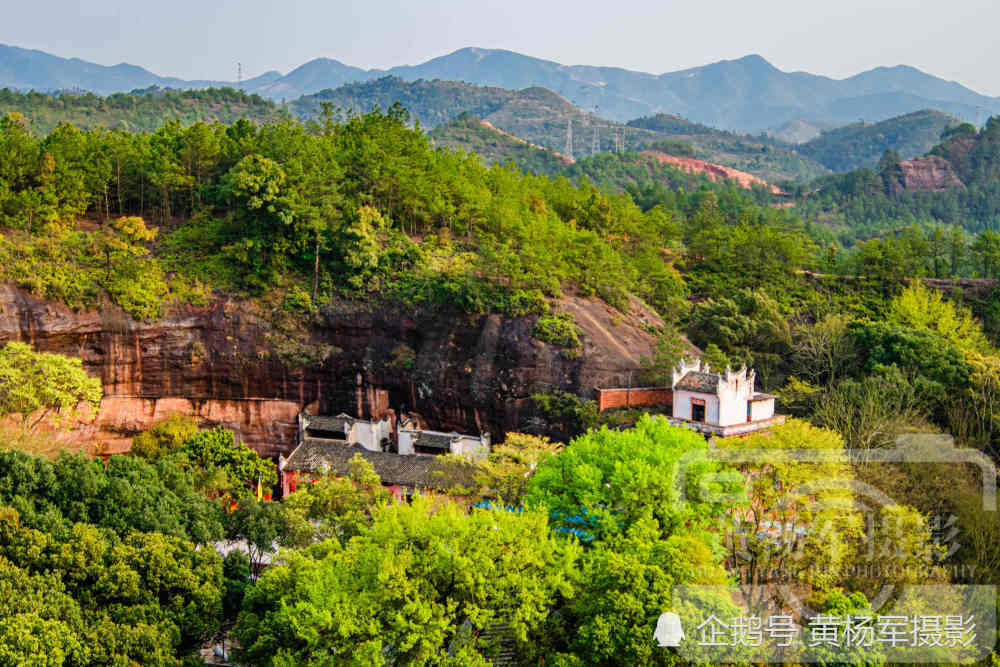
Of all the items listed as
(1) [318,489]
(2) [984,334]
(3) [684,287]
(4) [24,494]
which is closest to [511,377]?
(1) [318,489]

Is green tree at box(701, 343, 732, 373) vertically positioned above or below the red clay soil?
below

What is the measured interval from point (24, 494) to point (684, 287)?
89.9 feet

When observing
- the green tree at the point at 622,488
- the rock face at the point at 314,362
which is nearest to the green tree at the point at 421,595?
the green tree at the point at 622,488

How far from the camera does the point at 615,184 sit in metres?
81.7

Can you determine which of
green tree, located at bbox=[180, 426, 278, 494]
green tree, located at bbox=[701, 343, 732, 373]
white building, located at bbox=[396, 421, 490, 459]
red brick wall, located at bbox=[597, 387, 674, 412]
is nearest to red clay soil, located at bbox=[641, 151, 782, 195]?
green tree, located at bbox=[701, 343, 732, 373]

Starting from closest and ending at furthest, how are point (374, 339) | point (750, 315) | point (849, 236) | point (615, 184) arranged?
point (374, 339)
point (750, 315)
point (849, 236)
point (615, 184)

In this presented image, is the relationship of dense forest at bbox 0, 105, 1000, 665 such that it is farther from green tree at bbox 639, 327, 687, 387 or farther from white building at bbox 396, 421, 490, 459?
white building at bbox 396, 421, 490, 459

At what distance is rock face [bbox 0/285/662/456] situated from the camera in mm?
29984

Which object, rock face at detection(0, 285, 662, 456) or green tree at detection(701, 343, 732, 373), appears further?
green tree at detection(701, 343, 732, 373)

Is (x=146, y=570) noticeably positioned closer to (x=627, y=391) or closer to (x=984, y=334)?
(x=627, y=391)

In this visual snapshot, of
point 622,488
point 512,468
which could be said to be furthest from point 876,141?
point 622,488

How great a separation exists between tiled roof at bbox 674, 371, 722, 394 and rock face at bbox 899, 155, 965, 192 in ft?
219

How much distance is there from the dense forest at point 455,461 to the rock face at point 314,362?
83 cm

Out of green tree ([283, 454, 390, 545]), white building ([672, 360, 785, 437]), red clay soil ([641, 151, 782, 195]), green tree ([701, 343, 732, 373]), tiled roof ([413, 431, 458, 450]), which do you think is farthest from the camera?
red clay soil ([641, 151, 782, 195])
